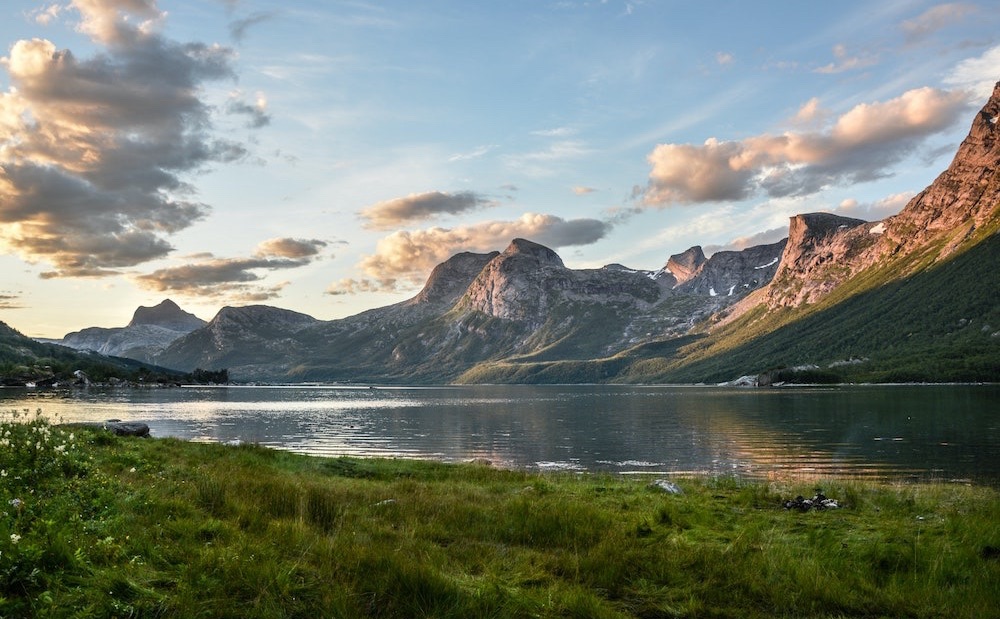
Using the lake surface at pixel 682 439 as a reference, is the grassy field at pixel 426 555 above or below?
above

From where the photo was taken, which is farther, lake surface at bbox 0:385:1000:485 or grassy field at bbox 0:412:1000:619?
lake surface at bbox 0:385:1000:485

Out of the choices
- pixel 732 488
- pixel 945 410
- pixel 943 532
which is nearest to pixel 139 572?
pixel 943 532

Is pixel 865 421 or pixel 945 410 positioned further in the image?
pixel 945 410

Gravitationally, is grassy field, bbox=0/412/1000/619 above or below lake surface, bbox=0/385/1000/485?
above

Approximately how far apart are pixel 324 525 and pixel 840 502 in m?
20.5

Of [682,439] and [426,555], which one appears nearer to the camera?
[426,555]

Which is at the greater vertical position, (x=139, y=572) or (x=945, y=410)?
(x=139, y=572)

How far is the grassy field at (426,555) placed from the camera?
8.88 metres

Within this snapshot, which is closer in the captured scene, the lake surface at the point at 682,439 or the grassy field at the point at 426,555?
the grassy field at the point at 426,555

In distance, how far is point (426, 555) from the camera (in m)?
11.8

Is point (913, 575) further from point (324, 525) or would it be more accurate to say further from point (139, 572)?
point (139, 572)

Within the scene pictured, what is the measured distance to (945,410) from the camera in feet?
379

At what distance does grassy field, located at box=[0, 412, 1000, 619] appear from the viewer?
888 centimetres

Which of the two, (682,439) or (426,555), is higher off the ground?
(426,555)
